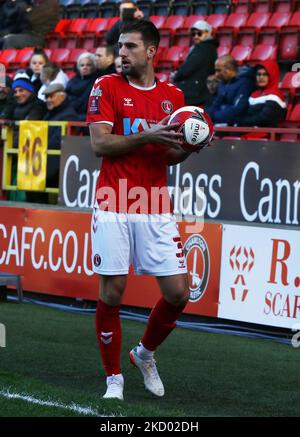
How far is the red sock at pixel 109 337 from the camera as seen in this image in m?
6.54

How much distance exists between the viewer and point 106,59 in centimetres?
1352

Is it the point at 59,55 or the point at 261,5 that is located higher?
the point at 261,5

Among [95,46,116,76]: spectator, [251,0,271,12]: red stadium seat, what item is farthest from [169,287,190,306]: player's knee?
[251,0,271,12]: red stadium seat

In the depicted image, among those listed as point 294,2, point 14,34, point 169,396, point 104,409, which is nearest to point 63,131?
point 294,2

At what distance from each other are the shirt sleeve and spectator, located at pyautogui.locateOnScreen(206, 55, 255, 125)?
209 inches

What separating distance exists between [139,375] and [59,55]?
12.2 m

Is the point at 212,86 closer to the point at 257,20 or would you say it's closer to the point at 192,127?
the point at 257,20

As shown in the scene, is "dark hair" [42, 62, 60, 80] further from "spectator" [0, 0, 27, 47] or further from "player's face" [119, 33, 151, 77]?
"player's face" [119, 33, 151, 77]

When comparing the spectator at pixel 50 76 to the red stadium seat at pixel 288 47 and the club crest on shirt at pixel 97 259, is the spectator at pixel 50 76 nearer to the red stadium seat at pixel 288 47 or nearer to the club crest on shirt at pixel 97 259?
the red stadium seat at pixel 288 47

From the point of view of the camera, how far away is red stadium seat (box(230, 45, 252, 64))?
Answer: 15109mm

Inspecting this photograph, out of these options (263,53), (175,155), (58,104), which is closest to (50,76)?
(58,104)

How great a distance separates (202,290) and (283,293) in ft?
3.41

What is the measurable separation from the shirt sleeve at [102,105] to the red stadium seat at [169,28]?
11.0 metres

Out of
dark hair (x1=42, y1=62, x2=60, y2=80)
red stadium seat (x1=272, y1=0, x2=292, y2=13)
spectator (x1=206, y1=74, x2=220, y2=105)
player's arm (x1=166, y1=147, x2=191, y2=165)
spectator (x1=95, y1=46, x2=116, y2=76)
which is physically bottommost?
player's arm (x1=166, y1=147, x2=191, y2=165)
